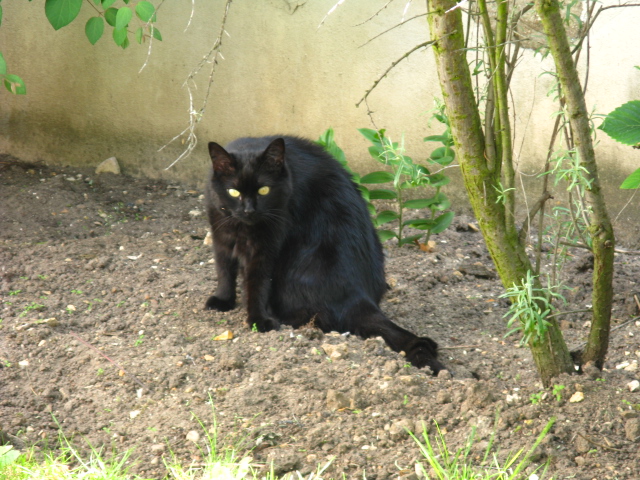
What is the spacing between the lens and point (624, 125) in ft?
6.01

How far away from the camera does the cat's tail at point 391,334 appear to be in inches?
107

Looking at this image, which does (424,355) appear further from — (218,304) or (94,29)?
(94,29)

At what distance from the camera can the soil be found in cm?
206

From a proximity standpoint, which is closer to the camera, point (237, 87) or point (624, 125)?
point (624, 125)

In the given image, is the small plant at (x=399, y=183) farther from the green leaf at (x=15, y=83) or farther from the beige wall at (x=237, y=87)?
the green leaf at (x=15, y=83)

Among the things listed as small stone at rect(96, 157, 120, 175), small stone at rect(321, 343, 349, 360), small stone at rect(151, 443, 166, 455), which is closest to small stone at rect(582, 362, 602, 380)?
small stone at rect(321, 343, 349, 360)

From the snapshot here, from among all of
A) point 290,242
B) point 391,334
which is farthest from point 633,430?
point 290,242

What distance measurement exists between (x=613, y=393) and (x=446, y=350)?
2.92 feet

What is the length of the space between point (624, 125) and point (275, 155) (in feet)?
5.43

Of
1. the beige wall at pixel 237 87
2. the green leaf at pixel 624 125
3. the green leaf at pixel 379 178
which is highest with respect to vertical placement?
the beige wall at pixel 237 87

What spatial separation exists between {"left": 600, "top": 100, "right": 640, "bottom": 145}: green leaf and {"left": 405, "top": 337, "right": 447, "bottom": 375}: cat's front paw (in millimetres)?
1216

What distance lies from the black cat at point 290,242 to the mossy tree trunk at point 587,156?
3.24 feet

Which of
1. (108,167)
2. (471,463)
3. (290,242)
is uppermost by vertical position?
(108,167)

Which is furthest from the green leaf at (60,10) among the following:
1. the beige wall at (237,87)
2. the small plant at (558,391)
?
the small plant at (558,391)
